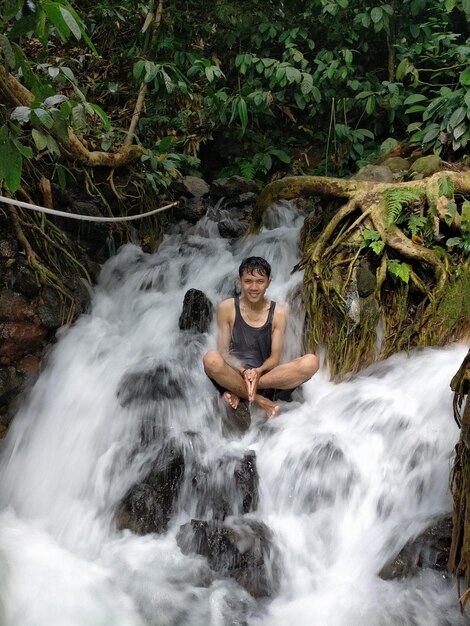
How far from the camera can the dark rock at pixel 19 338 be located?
476 cm

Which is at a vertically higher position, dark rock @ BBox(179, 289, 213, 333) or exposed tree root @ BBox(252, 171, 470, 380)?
exposed tree root @ BBox(252, 171, 470, 380)

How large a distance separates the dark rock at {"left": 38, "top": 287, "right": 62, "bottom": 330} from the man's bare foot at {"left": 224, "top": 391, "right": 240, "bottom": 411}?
1866 millimetres

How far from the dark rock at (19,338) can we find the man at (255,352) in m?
1.76

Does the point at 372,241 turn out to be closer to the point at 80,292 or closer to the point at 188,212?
the point at 80,292

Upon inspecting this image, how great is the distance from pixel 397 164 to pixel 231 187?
209 cm

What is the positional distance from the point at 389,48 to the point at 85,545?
6.62 metres

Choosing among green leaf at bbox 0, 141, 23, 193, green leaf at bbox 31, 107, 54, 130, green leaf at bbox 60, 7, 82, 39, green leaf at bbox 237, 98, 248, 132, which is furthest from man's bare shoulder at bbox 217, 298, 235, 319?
green leaf at bbox 237, 98, 248, 132

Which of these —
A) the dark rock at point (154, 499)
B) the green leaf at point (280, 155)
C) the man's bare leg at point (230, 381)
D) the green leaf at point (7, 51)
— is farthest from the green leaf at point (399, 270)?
the green leaf at point (280, 155)

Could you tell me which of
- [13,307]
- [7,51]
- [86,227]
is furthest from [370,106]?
[7,51]

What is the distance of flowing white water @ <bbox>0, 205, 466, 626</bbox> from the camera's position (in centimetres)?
289

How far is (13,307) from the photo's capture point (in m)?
4.88

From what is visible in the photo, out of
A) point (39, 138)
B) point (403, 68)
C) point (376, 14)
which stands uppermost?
point (376, 14)

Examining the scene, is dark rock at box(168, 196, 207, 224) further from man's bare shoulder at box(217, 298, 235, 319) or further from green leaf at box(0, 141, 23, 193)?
green leaf at box(0, 141, 23, 193)

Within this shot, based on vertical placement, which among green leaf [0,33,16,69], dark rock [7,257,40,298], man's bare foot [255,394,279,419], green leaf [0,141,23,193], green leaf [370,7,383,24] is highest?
green leaf [370,7,383,24]
